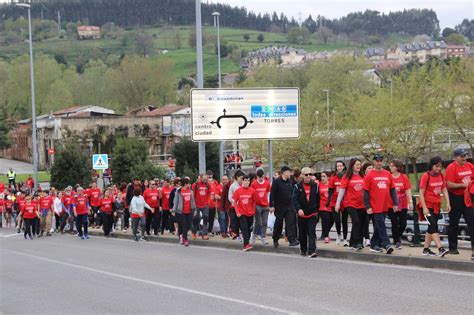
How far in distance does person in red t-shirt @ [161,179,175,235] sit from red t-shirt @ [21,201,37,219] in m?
6.27

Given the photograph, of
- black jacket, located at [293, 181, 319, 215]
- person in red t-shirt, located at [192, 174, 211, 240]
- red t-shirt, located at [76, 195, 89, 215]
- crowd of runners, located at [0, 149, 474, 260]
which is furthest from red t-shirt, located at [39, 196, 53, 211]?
black jacket, located at [293, 181, 319, 215]

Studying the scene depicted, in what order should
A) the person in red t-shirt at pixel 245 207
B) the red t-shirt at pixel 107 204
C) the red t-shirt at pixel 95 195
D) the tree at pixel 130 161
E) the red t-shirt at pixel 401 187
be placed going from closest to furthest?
the red t-shirt at pixel 401 187, the person in red t-shirt at pixel 245 207, the red t-shirt at pixel 107 204, the red t-shirt at pixel 95 195, the tree at pixel 130 161

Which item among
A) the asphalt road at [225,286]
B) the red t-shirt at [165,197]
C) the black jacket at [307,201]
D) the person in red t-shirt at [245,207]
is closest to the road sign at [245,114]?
the red t-shirt at [165,197]

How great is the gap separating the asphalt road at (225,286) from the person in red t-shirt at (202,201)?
8.85 feet

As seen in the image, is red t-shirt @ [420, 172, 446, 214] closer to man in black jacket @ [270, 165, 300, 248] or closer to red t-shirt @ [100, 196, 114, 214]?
man in black jacket @ [270, 165, 300, 248]

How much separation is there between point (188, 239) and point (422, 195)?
373 inches

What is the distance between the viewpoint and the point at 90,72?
123500mm

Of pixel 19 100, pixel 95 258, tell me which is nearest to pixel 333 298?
pixel 95 258

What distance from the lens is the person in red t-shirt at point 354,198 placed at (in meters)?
15.4

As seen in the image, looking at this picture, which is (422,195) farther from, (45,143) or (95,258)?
(45,143)

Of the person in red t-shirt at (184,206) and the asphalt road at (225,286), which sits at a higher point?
the person in red t-shirt at (184,206)

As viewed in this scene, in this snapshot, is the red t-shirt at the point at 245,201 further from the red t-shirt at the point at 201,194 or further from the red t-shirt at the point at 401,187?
the red t-shirt at the point at 401,187

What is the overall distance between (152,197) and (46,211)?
7.35 meters

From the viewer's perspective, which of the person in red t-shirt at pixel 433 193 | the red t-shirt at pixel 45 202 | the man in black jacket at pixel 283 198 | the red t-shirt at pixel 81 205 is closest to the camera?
the person in red t-shirt at pixel 433 193
